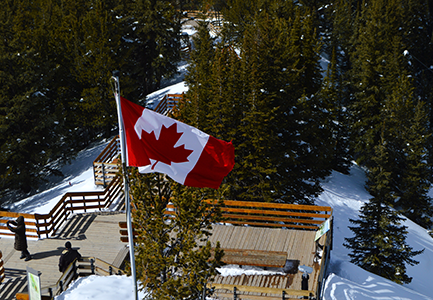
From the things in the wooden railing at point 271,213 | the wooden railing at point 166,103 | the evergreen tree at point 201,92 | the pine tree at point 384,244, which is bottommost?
the pine tree at point 384,244

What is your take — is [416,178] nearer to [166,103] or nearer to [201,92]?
[166,103]

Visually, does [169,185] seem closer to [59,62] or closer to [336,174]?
[59,62]

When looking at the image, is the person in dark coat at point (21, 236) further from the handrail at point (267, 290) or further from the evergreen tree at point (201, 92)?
the handrail at point (267, 290)

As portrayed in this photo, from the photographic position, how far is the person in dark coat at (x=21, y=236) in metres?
14.6

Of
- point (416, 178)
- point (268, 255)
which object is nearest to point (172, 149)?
point (268, 255)

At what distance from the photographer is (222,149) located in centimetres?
930

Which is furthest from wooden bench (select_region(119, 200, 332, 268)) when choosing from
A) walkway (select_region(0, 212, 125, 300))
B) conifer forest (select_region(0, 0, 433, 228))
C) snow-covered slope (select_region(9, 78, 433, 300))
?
conifer forest (select_region(0, 0, 433, 228))

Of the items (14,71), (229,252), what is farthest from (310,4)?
(229,252)

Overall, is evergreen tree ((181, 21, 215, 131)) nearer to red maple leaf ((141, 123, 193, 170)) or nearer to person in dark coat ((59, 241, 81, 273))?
person in dark coat ((59, 241, 81, 273))

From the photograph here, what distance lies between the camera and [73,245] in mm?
15977

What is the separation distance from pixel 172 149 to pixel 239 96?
12764mm

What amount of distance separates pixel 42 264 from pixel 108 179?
7925 millimetres

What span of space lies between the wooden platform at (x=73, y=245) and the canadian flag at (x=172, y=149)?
24.1ft

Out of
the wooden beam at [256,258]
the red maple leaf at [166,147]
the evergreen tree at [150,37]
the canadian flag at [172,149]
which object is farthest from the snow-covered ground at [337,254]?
the red maple leaf at [166,147]
